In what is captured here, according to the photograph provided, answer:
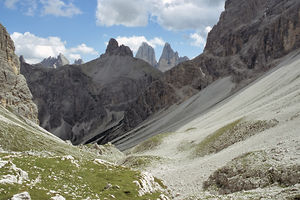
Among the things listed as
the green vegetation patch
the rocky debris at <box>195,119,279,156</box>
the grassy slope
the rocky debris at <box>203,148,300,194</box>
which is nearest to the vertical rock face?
the rocky debris at <box>195,119,279,156</box>

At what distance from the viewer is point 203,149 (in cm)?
5228

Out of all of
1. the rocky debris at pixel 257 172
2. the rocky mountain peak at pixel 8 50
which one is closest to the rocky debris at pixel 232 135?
the rocky debris at pixel 257 172

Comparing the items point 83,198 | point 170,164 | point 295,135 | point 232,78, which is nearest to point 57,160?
point 83,198

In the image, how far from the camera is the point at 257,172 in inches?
1146

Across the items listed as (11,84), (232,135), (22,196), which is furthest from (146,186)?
(11,84)

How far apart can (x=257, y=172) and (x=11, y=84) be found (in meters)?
94.9

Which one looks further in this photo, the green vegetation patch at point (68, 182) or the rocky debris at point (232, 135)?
the rocky debris at point (232, 135)

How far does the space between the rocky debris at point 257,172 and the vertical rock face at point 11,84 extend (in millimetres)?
80095

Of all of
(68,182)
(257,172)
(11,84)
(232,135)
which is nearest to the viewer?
(68,182)

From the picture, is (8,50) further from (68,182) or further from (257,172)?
(257,172)

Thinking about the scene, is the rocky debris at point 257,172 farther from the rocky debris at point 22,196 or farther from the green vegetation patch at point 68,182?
the rocky debris at point 22,196

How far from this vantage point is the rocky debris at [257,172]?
85.1 feet

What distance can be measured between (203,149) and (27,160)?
115 feet

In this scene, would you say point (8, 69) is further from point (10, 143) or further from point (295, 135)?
point (295, 135)
